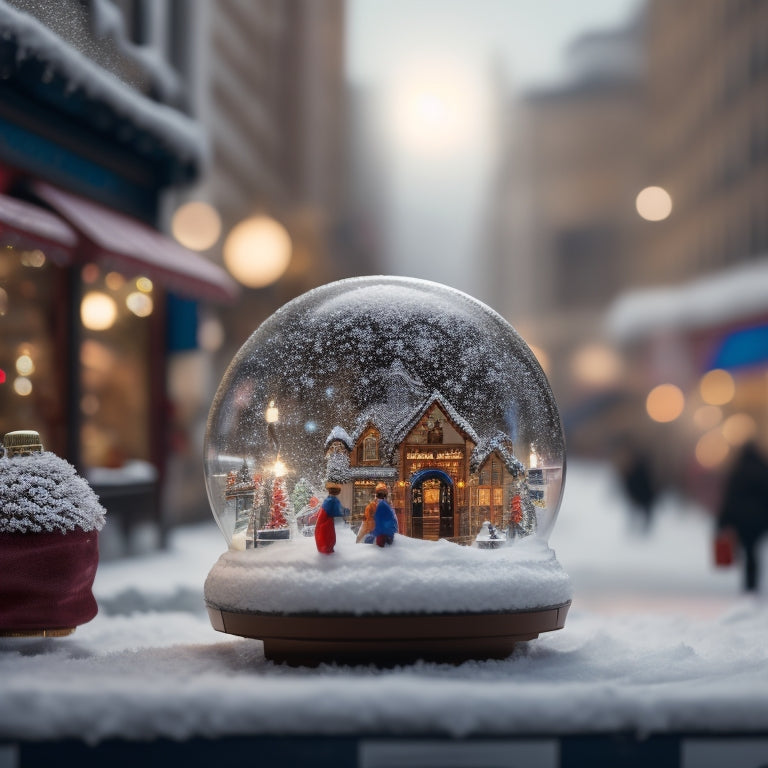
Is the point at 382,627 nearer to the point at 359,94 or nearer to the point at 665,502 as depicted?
the point at 665,502

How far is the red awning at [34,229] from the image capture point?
31.0 feet

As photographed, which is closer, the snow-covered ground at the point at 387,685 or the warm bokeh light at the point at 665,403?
the snow-covered ground at the point at 387,685

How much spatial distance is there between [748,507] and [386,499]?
8.12 meters

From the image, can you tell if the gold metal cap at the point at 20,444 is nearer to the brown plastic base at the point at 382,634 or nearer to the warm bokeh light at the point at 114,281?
the brown plastic base at the point at 382,634

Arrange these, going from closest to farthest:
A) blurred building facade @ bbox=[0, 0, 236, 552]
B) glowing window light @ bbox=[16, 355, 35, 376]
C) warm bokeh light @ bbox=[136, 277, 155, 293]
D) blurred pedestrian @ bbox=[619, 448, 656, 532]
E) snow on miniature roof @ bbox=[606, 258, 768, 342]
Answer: blurred building facade @ bbox=[0, 0, 236, 552], glowing window light @ bbox=[16, 355, 35, 376], warm bokeh light @ bbox=[136, 277, 155, 293], blurred pedestrian @ bbox=[619, 448, 656, 532], snow on miniature roof @ bbox=[606, 258, 768, 342]

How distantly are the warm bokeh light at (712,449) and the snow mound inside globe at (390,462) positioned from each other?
2158 cm

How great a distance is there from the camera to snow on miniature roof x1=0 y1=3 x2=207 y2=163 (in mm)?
8834

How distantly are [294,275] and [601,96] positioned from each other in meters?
38.4

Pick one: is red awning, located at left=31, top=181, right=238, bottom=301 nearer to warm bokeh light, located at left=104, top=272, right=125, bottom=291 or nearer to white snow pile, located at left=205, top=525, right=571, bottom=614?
warm bokeh light, located at left=104, top=272, right=125, bottom=291

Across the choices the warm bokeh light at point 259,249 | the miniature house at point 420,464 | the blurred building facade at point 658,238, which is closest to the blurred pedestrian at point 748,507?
the blurred building facade at point 658,238

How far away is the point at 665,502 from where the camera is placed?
2962cm

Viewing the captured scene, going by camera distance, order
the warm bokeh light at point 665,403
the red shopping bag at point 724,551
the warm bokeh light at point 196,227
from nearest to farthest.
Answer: the red shopping bag at point 724,551 < the warm bokeh light at point 196,227 < the warm bokeh light at point 665,403

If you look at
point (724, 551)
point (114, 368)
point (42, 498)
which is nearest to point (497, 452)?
point (42, 498)

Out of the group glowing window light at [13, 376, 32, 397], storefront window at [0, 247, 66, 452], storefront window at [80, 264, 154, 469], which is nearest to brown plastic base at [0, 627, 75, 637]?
storefront window at [0, 247, 66, 452]
